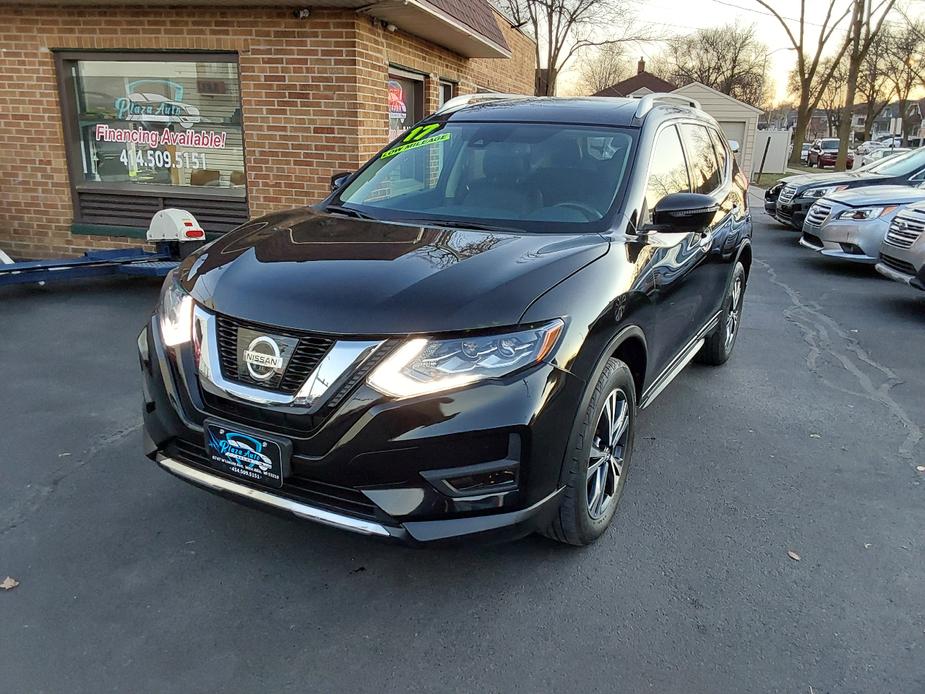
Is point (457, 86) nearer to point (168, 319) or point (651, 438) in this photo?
point (651, 438)

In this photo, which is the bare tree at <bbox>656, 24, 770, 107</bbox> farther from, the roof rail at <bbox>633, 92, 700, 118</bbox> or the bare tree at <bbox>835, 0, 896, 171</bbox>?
the roof rail at <bbox>633, 92, 700, 118</bbox>

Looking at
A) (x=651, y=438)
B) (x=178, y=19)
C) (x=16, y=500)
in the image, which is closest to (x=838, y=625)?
(x=651, y=438)

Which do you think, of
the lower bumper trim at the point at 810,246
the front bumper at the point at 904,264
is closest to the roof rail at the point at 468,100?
the front bumper at the point at 904,264

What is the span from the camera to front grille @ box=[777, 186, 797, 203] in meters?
13.2

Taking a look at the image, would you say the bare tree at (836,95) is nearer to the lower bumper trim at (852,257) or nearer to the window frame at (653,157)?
the lower bumper trim at (852,257)

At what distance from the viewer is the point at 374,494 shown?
2.44 metres

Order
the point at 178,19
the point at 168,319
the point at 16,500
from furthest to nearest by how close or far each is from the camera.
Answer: the point at 178,19 → the point at 16,500 → the point at 168,319

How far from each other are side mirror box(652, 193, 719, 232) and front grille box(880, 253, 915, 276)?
5306mm

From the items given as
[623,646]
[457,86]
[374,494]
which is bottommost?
[623,646]

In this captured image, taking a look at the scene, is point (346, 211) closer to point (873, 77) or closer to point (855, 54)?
point (855, 54)

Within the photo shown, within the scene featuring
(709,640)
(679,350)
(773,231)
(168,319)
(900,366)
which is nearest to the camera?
(709,640)

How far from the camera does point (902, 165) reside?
11.6 meters

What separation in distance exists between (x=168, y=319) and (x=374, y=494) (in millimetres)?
1166

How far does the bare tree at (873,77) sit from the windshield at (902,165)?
126 feet
